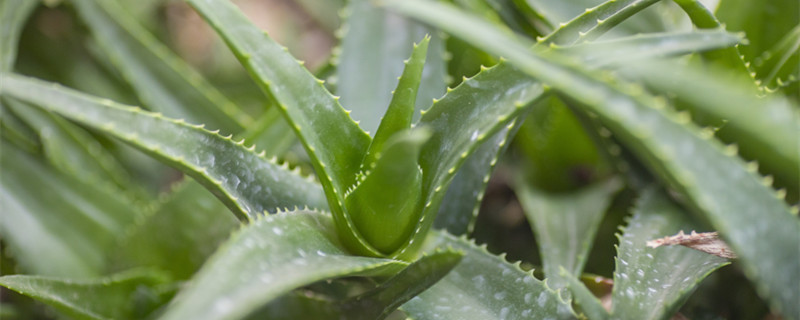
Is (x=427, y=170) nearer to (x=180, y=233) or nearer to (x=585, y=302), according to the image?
(x=585, y=302)

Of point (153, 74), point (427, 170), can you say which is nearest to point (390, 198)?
point (427, 170)

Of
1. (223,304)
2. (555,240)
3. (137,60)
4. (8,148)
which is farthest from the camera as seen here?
(137,60)

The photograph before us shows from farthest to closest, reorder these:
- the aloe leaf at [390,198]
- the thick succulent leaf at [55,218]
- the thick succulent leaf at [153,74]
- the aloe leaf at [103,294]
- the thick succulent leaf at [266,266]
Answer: the thick succulent leaf at [153,74]
the thick succulent leaf at [55,218]
the aloe leaf at [103,294]
the aloe leaf at [390,198]
the thick succulent leaf at [266,266]

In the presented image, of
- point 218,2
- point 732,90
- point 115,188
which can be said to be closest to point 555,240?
point 732,90

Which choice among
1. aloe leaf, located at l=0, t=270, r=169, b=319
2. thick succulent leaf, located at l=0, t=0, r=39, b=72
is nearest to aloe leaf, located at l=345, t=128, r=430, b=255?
aloe leaf, located at l=0, t=270, r=169, b=319

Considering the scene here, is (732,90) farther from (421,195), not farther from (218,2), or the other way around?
(218,2)

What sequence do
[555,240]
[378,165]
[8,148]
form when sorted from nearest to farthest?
[378,165]
[555,240]
[8,148]

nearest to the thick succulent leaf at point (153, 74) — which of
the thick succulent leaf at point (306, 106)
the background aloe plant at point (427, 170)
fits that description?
the background aloe plant at point (427, 170)

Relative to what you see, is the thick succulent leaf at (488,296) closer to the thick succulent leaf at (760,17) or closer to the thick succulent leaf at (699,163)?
the thick succulent leaf at (699,163)

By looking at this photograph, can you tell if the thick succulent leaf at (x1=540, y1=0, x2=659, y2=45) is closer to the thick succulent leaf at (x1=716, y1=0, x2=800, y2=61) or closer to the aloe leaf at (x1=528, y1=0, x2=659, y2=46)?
the aloe leaf at (x1=528, y1=0, x2=659, y2=46)
